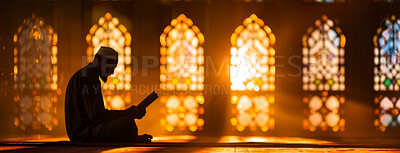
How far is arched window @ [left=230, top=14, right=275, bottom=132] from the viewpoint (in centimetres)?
700

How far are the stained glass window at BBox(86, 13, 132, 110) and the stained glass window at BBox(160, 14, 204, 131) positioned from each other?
476 millimetres

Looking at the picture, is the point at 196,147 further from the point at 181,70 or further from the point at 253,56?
the point at 253,56

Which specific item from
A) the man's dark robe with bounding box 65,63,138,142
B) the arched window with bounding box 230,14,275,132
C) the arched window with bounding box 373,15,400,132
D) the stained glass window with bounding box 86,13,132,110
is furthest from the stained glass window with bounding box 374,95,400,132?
the man's dark robe with bounding box 65,63,138,142

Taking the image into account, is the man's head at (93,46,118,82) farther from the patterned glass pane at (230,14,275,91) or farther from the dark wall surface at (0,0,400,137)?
the patterned glass pane at (230,14,275,91)

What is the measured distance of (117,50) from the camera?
703 centimetres

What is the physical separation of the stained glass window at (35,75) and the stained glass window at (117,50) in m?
0.56

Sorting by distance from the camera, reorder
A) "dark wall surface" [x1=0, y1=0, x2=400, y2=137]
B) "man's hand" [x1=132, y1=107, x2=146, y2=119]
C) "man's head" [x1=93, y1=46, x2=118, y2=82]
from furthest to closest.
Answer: "dark wall surface" [x1=0, y1=0, x2=400, y2=137] < "man's hand" [x1=132, y1=107, x2=146, y2=119] < "man's head" [x1=93, y1=46, x2=118, y2=82]

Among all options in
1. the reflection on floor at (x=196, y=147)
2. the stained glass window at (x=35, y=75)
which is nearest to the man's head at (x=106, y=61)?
the reflection on floor at (x=196, y=147)

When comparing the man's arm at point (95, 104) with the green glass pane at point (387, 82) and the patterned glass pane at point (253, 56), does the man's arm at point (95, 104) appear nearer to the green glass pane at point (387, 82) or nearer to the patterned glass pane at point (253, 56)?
the patterned glass pane at point (253, 56)

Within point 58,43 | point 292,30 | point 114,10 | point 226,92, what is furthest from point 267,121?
point 58,43

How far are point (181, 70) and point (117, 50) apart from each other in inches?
35.8

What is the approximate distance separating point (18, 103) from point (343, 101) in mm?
4412

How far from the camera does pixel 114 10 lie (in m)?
7.04

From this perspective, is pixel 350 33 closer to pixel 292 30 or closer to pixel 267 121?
pixel 292 30
